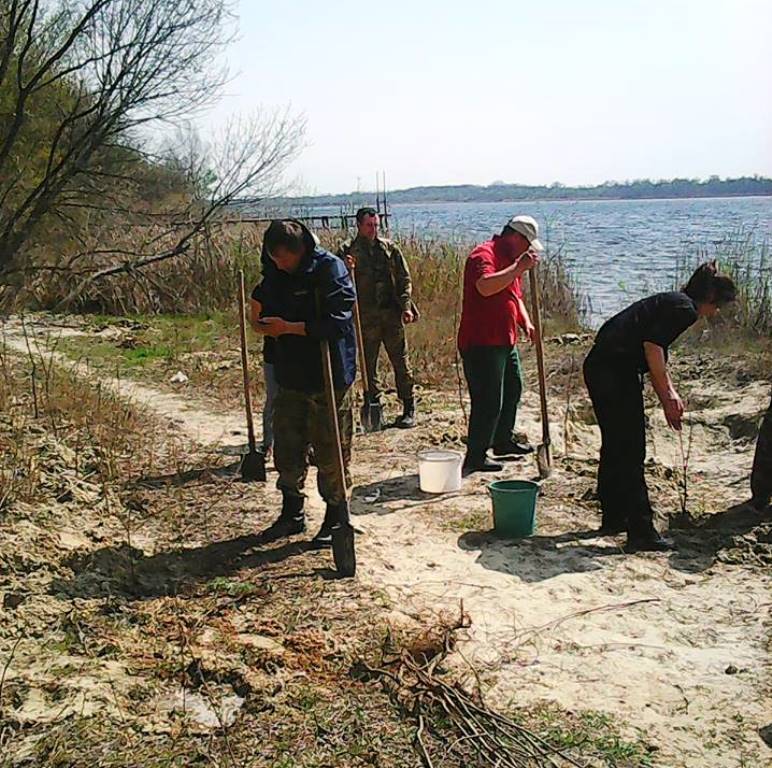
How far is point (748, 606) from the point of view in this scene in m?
4.29

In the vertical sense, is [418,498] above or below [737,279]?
below

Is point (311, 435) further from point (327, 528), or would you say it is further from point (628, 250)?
point (628, 250)

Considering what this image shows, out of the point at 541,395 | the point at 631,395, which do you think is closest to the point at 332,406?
the point at 631,395

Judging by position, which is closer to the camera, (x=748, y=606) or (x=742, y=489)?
(x=748, y=606)

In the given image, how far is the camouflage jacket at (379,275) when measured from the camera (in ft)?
25.4

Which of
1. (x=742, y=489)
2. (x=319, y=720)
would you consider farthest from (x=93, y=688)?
(x=742, y=489)

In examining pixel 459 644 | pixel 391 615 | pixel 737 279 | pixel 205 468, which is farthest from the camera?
pixel 737 279

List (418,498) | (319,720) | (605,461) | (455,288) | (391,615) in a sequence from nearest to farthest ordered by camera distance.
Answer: (319,720), (391,615), (605,461), (418,498), (455,288)

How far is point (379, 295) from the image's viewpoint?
25.5 feet

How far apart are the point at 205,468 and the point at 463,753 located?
3948 millimetres

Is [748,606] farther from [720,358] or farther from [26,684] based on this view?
[720,358]

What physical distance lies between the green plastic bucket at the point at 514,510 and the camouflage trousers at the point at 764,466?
Answer: 56.4 inches

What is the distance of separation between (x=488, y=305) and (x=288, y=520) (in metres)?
2.10

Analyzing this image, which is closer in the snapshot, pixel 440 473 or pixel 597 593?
pixel 597 593
